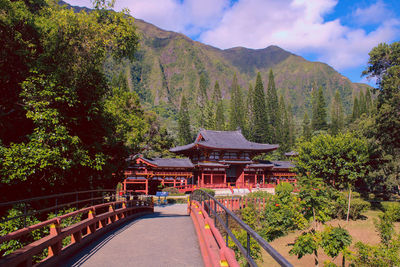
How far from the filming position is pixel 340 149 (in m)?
23.9

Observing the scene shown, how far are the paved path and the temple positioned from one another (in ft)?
85.7

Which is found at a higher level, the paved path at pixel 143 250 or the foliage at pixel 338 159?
the foliage at pixel 338 159

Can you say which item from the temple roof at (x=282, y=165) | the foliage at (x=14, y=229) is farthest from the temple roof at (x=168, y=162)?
the foliage at (x=14, y=229)

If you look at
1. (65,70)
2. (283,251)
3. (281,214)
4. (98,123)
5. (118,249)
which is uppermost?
(65,70)

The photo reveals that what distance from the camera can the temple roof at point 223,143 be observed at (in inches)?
1537

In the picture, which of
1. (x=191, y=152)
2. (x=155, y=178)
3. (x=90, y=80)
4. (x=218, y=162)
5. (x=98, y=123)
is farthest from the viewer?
(x=191, y=152)

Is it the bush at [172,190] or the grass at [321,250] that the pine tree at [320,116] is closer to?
the bush at [172,190]

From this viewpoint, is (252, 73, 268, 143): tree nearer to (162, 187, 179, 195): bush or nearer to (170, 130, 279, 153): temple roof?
(170, 130, 279, 153): temple roof

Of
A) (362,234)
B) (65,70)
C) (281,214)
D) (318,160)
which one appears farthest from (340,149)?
(65,70)

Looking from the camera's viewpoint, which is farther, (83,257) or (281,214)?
(281,214)

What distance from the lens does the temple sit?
35.5 metres

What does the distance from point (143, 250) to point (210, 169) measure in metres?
32.4

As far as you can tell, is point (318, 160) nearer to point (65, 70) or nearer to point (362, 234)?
point (362, 234)

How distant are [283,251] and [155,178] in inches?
918
